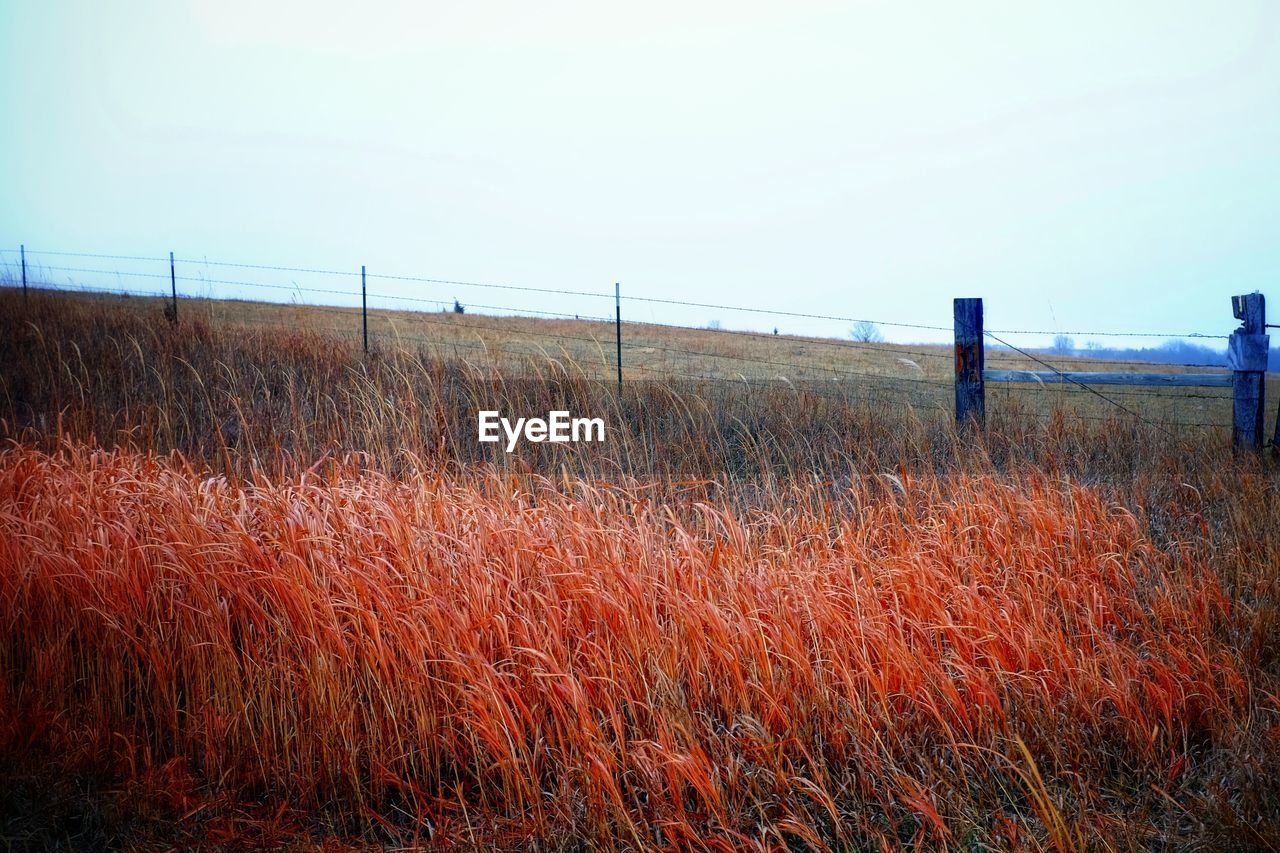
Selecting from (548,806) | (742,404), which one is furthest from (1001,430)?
(548,806)

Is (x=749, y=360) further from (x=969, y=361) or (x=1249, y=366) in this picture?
(x=1249, y=366)

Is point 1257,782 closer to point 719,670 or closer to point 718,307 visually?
point 719,670

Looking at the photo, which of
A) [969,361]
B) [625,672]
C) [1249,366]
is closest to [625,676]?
[625,672]

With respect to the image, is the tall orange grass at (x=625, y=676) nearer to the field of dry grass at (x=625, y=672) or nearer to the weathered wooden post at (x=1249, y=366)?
the field of dry grass at (x=625, y=672)

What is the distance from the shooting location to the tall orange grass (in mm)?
2414

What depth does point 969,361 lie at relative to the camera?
7.12 meters

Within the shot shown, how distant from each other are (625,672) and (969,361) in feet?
17.5

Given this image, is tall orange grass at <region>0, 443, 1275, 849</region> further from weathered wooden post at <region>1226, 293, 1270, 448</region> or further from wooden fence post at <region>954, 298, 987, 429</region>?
weathered wooden post at <region>1226, 293, 1270, 448</region>

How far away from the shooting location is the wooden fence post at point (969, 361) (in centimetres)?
700

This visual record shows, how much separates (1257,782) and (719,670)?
62.9 inches

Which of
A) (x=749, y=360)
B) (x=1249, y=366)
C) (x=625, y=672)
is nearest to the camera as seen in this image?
(x=625, y=672)

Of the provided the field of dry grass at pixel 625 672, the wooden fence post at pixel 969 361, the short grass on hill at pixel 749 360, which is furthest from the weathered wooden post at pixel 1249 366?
the field of dry grass at pixel 625 672

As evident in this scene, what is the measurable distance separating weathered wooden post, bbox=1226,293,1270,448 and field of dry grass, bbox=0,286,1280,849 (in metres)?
2.11

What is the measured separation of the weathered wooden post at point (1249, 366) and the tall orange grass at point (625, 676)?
3.52 metres
